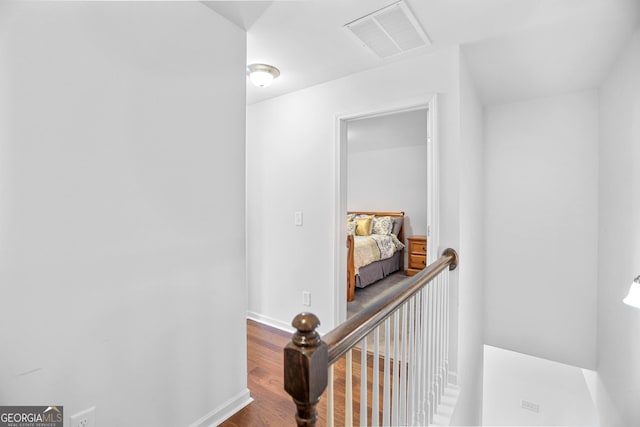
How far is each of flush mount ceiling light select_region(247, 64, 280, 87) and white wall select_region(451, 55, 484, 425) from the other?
1.43 m

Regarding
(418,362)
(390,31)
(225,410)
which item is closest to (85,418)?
(225,410)

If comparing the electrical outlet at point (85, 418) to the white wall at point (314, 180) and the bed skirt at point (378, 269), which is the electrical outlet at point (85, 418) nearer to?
the white wall at point (314, 180)

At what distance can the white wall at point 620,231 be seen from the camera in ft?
6.22

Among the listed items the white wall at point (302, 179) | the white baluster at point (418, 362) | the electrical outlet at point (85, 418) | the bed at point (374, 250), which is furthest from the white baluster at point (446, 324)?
the electrical outlet at point (85, 418)

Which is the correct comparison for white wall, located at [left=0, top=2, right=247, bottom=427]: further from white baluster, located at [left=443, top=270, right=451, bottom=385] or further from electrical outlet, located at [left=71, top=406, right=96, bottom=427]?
white baluster, located at [left=443, top=270, right=451, bottom=385]

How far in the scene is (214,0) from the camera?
1.62 m

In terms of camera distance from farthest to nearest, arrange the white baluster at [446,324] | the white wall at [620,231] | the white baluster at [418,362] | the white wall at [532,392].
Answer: the white wall at [532,392] → the white baluster at [446,324] → the white wall at [620,231] → the white baluster at [418,362]

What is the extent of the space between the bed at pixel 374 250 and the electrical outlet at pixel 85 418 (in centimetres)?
282

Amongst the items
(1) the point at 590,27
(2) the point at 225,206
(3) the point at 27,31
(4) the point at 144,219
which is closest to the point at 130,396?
(4) the point at 144,219

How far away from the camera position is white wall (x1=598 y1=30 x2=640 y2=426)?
190 centimetres

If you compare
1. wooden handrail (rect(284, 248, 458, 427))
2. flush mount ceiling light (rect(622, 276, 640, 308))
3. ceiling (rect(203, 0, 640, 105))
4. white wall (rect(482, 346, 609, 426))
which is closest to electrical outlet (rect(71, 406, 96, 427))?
wooden handrail (rect(284, 248, 458, 427))
